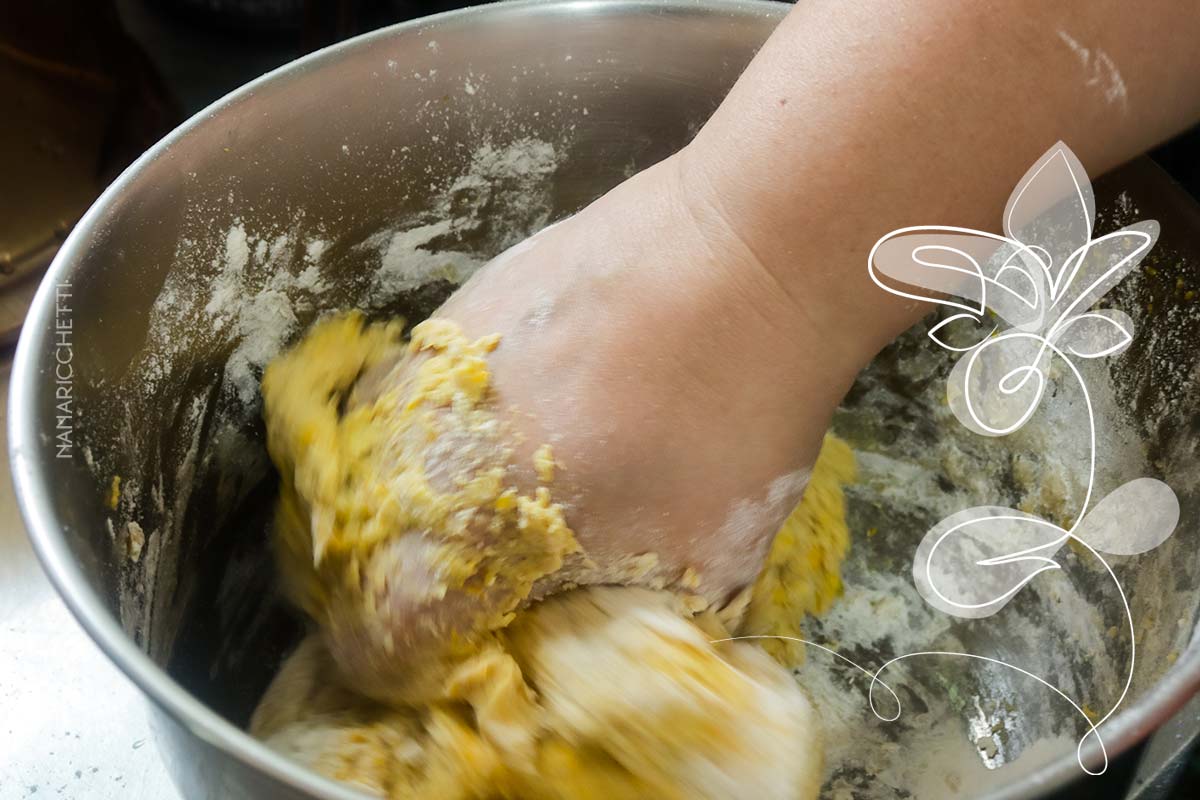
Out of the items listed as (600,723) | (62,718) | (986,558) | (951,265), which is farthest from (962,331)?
(62,718)

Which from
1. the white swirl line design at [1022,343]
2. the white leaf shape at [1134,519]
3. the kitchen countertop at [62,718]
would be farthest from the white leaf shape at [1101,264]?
the kitchen countertop at [62,718]

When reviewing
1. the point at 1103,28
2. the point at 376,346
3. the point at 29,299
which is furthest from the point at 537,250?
the point at 29,299

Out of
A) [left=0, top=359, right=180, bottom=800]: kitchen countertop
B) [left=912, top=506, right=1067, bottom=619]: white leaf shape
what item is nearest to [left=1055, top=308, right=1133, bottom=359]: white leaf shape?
[left=912, top=506, right=1067, bottom=619]: white leaf shape

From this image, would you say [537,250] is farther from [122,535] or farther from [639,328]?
[122,535]

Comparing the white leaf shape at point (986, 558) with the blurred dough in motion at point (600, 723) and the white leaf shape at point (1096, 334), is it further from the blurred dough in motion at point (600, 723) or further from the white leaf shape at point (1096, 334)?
the blurred dough in motion at point (600, 723)

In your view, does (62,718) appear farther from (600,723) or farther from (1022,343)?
(1022,343)

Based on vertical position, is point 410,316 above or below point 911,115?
below
